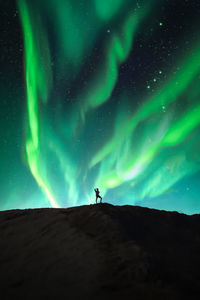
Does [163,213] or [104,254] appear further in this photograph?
[163,213]

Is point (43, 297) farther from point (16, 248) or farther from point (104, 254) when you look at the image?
point (16, 248)

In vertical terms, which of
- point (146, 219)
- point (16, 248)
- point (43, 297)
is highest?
point (146, 219)

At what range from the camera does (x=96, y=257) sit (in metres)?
6.87

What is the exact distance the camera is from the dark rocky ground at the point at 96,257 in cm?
521

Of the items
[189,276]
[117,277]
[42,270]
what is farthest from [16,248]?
[189,276]

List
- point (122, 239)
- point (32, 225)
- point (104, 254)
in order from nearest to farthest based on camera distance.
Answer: point (104, 254)
point (122, 239)
point (32, 225)

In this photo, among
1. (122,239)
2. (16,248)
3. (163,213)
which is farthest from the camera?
(163,213)

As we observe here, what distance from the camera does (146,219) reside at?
1230cm

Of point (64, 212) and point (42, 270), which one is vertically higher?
point (64, 212)

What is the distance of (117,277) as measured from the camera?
5590 mm

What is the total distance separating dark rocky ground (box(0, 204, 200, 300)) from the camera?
205 inches

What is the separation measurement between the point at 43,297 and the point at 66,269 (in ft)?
4.07

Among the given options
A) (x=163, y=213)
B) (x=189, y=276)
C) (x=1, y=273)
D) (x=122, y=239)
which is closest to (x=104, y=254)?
(x=122, y=239)

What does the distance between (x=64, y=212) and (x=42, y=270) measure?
19.6 feet
